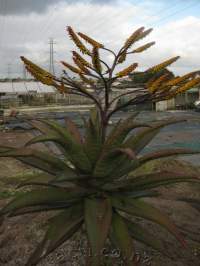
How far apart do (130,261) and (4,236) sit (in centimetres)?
171

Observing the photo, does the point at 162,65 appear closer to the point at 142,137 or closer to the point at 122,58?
the point at 122,58

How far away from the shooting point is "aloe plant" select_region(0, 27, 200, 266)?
248 centimetres

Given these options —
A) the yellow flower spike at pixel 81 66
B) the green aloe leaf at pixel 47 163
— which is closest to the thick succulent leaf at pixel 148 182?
the green aloe leaf at pixel 47 163

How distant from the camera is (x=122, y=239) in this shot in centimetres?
241

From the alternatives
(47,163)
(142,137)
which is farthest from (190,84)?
(47,163)

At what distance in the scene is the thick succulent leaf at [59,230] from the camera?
8.04ft

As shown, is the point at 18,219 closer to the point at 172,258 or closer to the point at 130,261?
the point at 172,258

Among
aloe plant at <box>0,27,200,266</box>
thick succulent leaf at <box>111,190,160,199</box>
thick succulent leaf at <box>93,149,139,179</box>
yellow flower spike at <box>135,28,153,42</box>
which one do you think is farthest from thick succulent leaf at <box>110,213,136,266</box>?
yellow flower spike at <box>135,28,153,42</box>

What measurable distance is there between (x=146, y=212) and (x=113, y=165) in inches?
19.5

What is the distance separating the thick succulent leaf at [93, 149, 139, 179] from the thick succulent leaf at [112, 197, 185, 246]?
7.4 inches

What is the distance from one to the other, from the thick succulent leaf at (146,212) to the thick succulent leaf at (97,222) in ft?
0.38

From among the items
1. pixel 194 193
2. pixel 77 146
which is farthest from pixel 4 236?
pixel 194 193

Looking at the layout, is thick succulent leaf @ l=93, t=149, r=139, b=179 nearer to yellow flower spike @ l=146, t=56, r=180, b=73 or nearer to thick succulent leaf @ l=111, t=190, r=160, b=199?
thick succulent leaf @ l=111, t=190, r=160, b=199

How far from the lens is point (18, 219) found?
403 cm
